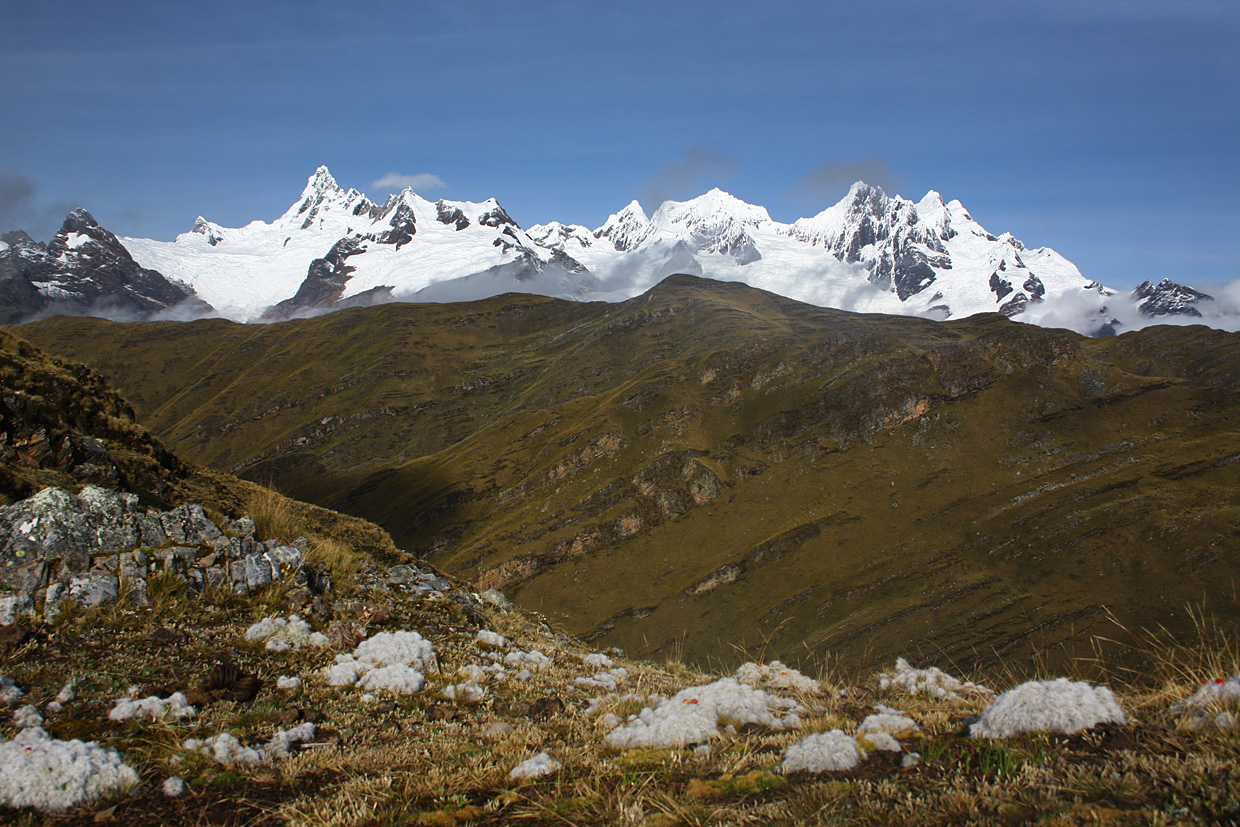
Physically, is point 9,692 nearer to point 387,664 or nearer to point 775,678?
point 387,664

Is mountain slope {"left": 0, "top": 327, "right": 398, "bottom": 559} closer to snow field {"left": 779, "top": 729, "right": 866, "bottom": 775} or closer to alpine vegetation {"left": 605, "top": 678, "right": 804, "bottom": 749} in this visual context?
alpine vegetation {"left": 605, "top": 678, "right": 804, "bottom": 749}

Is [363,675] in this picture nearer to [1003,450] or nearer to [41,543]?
[41,543]

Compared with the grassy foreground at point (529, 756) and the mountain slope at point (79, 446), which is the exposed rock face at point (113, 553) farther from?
the mountain slope at point (79, 446)

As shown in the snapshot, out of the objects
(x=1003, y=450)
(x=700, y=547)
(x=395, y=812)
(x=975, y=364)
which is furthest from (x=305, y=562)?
(x=975, y=364)

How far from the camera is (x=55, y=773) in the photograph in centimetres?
586

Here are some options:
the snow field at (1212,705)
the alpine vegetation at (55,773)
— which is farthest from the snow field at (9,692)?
the snow field at (1212,705)

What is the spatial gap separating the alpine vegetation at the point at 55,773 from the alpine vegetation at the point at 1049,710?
8.62 m

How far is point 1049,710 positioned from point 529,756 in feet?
18.3

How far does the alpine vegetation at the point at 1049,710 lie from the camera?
6.24 m

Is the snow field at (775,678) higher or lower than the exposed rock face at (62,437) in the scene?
lower

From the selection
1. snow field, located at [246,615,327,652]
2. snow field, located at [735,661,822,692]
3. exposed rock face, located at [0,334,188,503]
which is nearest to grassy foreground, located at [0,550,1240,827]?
snow field, located at [246,615,327,652]

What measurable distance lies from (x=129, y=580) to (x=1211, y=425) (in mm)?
202697

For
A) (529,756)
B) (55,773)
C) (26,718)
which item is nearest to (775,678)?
(529,756)

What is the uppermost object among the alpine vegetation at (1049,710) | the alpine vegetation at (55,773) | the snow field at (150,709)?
the alpine vegetation at (1049,710)
